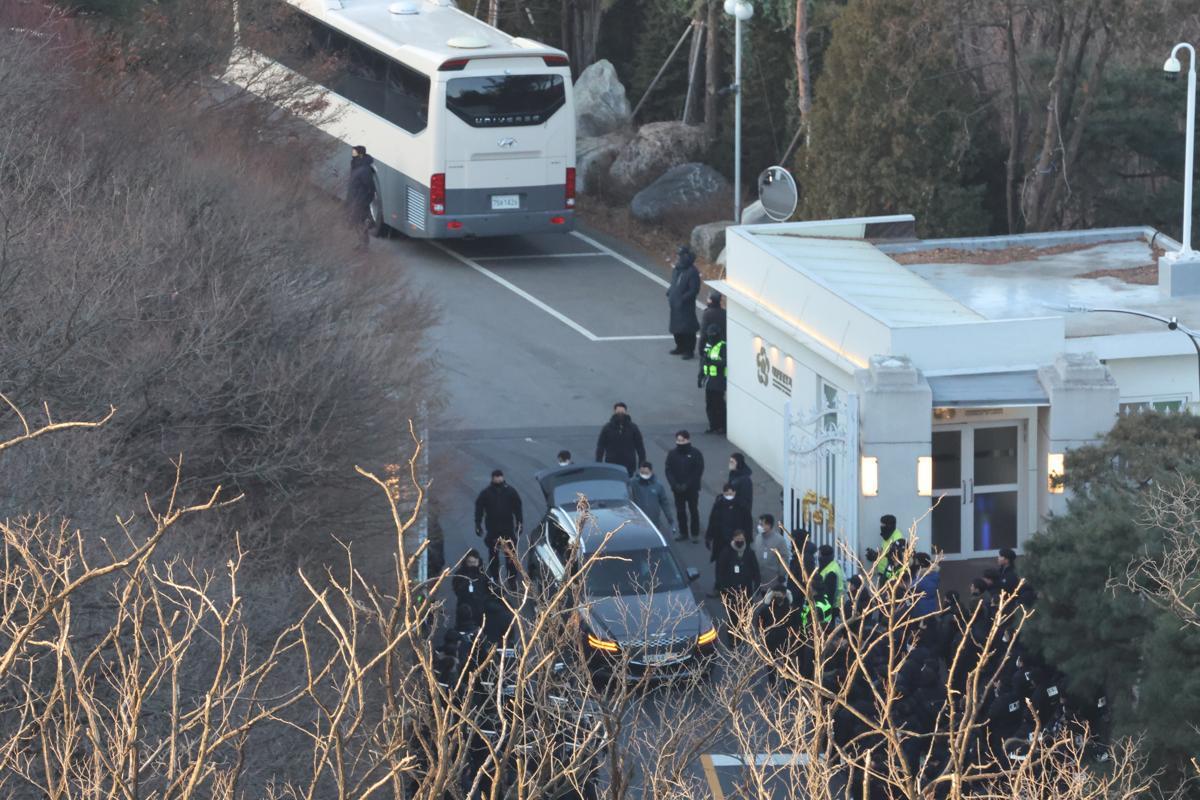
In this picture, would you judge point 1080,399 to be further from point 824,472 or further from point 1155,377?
point 824,472

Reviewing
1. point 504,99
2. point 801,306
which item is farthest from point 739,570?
point 504,99

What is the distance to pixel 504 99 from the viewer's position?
29766mm

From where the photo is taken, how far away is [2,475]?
1313 cm

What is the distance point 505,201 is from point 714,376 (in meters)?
8.24

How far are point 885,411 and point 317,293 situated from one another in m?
5.90

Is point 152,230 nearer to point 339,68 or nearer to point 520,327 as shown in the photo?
point 520,327

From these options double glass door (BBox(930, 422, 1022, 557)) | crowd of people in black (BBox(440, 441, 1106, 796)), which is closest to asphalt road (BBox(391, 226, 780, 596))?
crowd of people in black (BBox(440, 441, 1106, 796))

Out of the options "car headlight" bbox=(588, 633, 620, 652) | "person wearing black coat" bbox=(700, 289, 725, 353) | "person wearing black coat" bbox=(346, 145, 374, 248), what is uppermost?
"person wearing black coat" bbox=(346, 145, 374, 248)

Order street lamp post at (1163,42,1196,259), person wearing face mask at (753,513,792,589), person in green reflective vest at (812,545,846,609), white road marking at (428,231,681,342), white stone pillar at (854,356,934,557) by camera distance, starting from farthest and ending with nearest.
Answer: white road marking at (428,231,681,342) < street lamp post at (1163,42,1196,259) < white stone pillar at (854,356,934,557) < person wearing face mask at (753,513,792,589) < person in green reflective vest at (812,545,846,609)

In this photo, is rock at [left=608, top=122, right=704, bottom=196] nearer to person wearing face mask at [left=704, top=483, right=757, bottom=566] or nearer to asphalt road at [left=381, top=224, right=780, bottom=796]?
asphalt road at [left=381, top=224, right=780, bottom=796]

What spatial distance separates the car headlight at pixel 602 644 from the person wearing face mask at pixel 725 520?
2.31 metres

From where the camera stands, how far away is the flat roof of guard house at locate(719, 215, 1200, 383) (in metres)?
18.9

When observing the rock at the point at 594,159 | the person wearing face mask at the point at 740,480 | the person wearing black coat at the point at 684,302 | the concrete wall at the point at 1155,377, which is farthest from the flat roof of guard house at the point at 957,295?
the rock at the point at 594,159

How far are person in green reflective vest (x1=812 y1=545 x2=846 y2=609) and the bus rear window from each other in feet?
48.3
